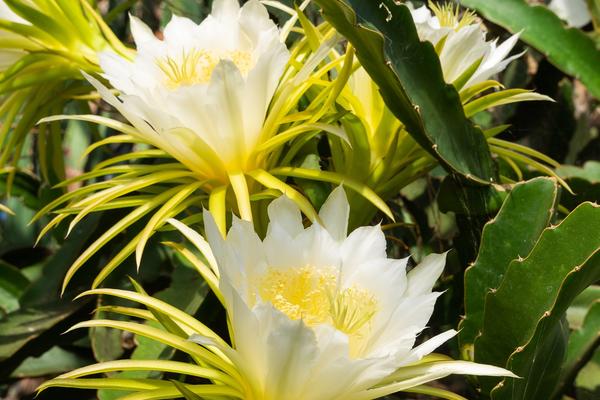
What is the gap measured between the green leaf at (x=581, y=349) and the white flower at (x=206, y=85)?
0.50 meters

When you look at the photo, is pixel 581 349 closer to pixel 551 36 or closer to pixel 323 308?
pixel 323 308

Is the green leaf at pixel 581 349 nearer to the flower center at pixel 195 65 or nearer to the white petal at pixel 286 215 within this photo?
the white petal at pixel 286 215

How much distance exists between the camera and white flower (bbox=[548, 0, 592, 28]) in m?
1.85

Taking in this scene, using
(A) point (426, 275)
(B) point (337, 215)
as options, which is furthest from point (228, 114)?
(A) point (426, 275)

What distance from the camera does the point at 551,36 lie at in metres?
1.46

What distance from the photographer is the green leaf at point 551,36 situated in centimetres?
143

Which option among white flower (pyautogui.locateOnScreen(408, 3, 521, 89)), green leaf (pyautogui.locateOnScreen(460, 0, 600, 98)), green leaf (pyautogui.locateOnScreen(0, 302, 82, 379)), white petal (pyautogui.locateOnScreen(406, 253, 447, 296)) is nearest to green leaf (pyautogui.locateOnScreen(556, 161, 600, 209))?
green leaf (pyautogui.locateOnScreen(460, 0, 600, 98))

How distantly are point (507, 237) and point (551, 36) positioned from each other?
638mm

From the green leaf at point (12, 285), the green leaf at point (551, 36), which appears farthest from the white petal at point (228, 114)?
the green leaf at point (12, 285)

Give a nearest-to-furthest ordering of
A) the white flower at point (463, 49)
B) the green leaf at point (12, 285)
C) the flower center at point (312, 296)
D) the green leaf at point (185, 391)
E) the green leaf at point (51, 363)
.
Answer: the green leaf at point (185, 391)
the flower center at point (312, 296)
the white flower at point (463, 49)
the green leaf at point (51, 363)
the green leaf at point (12, 285)

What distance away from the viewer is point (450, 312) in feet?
3.84

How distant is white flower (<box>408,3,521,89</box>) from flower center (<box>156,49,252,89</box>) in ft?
0.79

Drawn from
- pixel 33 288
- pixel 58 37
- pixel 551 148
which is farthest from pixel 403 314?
pixel 551 148

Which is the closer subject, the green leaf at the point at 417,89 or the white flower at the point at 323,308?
the white flower at the point at 323,308
